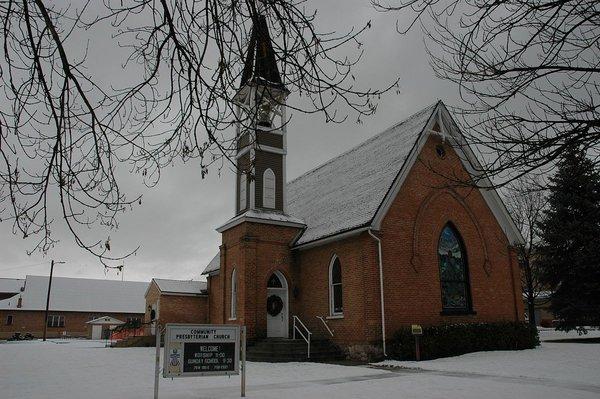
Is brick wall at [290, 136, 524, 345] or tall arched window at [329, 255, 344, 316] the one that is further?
tall arched window at [329, 255, 344, 316]

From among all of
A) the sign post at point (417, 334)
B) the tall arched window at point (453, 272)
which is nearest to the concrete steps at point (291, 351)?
the sign post at point (417, 334)

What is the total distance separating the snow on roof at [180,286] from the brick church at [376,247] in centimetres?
785

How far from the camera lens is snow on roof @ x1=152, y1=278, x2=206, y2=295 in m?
29.6

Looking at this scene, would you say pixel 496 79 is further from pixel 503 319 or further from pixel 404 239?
pixel 503 319

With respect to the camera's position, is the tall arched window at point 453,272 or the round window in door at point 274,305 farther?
the round window in door at point 274,305

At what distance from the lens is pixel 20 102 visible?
5.03 m

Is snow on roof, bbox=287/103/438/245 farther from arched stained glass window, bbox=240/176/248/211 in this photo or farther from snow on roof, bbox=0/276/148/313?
snow on roof, bbox=0/276/148/313

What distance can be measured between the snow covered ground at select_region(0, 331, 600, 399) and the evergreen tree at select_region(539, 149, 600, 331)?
933cm

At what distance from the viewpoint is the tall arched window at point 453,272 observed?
1940cm

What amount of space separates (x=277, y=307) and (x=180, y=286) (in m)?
11.0

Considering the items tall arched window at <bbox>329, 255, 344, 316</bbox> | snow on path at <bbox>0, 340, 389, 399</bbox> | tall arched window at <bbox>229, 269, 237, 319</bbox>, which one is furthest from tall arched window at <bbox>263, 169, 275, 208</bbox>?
snow on path at <bbox>0, 340, 389, 399</bbox>

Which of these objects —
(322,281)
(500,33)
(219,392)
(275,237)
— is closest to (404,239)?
(322,281)

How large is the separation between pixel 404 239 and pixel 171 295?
16.3 meters

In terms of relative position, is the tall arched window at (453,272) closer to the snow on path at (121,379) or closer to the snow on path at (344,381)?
the snow on path at (344,381)
